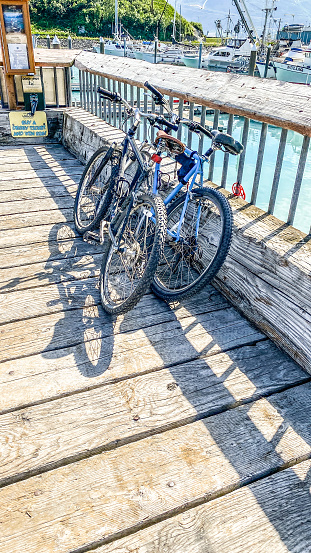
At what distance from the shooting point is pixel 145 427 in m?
1.75

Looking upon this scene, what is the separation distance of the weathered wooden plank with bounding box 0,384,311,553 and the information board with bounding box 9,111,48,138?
4.51 meters

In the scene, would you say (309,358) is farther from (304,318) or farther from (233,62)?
(233,62)

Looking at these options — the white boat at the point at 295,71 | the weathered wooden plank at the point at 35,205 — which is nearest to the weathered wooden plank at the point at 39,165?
the weathered wooden plank at the point at 35,205

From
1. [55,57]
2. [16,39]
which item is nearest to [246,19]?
[55,57]

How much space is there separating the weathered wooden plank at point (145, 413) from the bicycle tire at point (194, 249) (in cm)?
47

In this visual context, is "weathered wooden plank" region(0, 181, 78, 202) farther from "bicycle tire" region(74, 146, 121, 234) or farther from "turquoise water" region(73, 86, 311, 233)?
"turquoise water" region(73, 86, 311, 233)

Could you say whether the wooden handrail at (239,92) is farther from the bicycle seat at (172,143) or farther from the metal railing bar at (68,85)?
the metal railing bar at (68,85)

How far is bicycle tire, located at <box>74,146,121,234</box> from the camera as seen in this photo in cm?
296

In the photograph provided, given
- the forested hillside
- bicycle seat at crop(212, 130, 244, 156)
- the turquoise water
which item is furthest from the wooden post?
the forested hillside

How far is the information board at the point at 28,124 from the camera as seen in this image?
17.6ft

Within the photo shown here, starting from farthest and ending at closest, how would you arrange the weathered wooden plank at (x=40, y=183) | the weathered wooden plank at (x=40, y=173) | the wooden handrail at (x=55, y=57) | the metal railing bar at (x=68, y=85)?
1. the metal railing bar at (x=68, y=85)
2. the wooden handrail at (x=55, y=57)
3. the weathered wooden plank at (x=40, y=173)
4. the weathered wooden plank at (x=40, y=183)

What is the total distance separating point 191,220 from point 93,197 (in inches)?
37.4

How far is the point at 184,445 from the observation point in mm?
1681

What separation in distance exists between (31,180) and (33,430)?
315 centimetres
